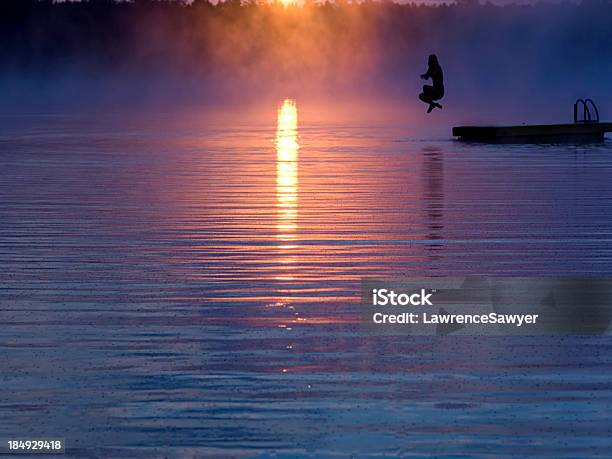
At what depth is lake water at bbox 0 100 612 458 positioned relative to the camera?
700 cm

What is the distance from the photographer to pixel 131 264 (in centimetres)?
1234

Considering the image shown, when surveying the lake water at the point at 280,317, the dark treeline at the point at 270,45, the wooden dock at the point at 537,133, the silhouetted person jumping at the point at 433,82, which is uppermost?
the dark treeline at the point at 270,45

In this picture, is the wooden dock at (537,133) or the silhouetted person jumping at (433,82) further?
the wooden dock at (537,133)

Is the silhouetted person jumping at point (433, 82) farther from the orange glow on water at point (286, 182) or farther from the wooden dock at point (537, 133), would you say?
the orange glow on water at point (286, 182)

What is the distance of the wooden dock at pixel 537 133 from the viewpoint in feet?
108

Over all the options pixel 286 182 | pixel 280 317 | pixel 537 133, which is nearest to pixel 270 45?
pixel 537 133

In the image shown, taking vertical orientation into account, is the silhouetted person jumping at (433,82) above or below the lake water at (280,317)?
above

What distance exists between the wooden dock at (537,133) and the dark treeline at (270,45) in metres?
108

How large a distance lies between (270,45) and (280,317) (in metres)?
177

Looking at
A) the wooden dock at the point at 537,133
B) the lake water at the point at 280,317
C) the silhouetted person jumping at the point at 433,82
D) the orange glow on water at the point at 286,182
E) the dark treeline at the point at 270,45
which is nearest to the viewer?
the lake water at the point at 280,317

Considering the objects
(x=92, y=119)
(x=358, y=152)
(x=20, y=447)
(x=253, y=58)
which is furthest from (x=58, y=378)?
(x=253, y=58)

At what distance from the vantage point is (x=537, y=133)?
109 ft

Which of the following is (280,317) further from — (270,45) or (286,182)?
(270,45)

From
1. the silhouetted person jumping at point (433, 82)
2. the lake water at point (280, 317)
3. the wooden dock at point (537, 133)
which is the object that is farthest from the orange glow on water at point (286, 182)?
the wooden dock at point (537, 133)
